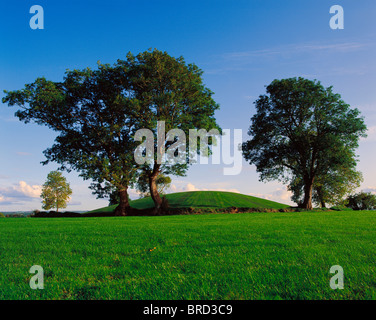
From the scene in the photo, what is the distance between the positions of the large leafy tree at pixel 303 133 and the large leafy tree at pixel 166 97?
939cm


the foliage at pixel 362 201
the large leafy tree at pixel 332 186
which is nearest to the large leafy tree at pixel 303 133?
the large leafy tree at pixel 332 186

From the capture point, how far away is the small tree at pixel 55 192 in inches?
2299

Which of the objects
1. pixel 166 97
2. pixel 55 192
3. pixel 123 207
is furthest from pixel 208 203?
pixel 55 192

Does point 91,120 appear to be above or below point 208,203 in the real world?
above

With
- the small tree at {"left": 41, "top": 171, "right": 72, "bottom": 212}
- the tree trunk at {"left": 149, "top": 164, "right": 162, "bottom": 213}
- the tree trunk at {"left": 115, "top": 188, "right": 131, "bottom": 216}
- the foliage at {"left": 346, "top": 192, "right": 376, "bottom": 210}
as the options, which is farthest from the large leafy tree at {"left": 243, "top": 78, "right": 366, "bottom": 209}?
the small tree at {"left": 41, "top": 171, "right": 72, "bottom": 212}

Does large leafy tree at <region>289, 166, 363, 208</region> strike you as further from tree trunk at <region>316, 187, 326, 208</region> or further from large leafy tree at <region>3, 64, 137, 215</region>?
large leafy tree at <region>3, 64, 137, 215</region>

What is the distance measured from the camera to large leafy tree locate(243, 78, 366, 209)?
36.0 m

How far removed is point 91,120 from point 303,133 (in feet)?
98.1

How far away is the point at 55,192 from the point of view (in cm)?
5934

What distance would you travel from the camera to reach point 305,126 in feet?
126

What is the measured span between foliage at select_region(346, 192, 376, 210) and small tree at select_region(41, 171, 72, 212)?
67.6 meters

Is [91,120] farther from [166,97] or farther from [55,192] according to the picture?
[55,192]

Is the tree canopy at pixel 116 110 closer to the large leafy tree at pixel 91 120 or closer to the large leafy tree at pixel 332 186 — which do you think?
the large leafy tree at pixel 91 120
